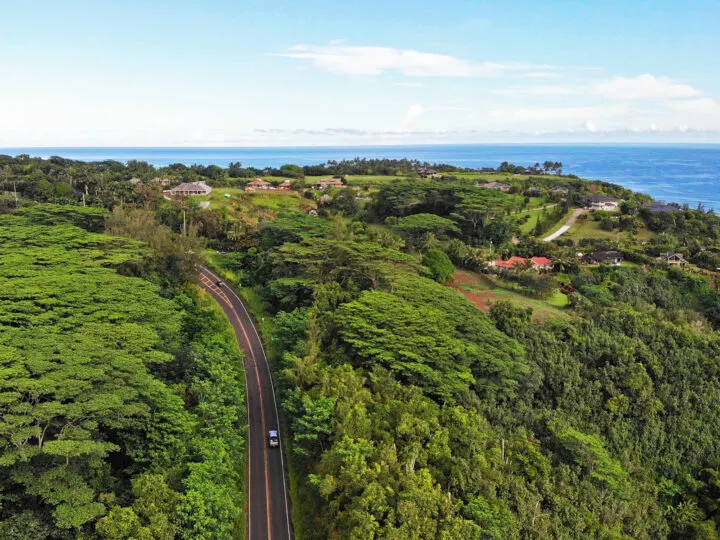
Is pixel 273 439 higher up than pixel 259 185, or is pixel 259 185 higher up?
pixel 259 185

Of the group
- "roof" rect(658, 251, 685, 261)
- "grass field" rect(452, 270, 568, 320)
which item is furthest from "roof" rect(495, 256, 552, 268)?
"roof" rect(658, 251, 685, 261)

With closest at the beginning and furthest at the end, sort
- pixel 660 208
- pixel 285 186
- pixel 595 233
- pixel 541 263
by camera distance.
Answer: pixel 541 263, pixel 595 233, pixel 660 208, pixel 285 186

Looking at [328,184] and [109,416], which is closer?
[109,416]

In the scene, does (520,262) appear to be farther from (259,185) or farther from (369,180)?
(369,180)

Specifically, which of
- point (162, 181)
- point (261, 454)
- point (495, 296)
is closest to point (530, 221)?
point (495, 296)

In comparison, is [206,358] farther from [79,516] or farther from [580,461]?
[580,461]

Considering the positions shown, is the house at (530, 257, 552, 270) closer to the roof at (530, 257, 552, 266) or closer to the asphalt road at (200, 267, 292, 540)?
the roof at (530, 257, 552, 266)

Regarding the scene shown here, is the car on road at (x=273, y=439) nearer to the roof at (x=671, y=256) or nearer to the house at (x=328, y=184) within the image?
the roof at (x=671, y=256)
